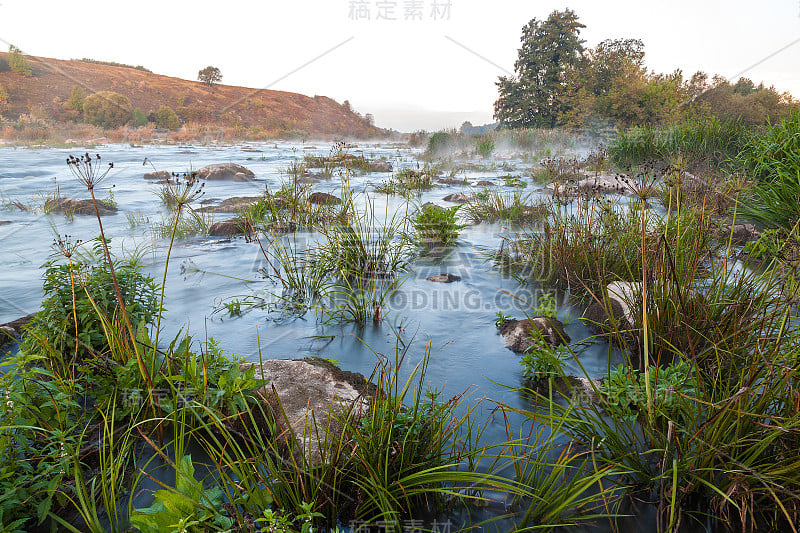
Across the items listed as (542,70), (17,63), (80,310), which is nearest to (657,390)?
(80,310)

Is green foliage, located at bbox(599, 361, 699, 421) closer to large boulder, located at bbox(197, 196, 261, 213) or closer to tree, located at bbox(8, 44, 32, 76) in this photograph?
large boulder, located at bbox(197, 196, 261, 213)

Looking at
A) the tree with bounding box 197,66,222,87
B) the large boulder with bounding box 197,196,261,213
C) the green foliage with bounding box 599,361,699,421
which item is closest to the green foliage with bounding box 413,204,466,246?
the green foliage with bounding box 599,361,699,421

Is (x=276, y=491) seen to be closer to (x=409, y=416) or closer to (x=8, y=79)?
(x=409, y=416)

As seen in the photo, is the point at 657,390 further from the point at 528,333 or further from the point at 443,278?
the point at 443,278

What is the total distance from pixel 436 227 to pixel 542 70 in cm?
3506

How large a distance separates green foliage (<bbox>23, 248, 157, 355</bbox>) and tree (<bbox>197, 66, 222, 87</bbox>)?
241 ft

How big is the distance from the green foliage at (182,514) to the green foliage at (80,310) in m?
1.27

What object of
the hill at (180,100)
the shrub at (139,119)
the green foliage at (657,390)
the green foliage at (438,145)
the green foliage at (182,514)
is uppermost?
the hill at (180,100)

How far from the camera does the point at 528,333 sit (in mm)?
3305

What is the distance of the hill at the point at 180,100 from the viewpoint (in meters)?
38.7

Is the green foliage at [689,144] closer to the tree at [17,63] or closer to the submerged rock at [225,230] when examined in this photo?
the submerged rock at [225,230]

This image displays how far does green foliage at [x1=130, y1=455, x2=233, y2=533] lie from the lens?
1426 millimetres

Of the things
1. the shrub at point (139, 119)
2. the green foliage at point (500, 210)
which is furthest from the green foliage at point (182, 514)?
the shrub at point (139, 119)

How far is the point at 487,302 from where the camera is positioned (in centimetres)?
441
